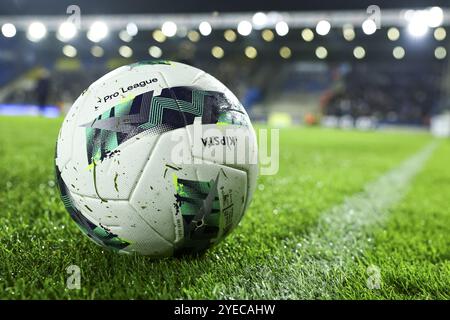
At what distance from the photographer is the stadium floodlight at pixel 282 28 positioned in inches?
1096

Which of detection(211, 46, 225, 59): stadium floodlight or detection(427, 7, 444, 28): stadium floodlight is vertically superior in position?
detection(427, 7, 444, 28): stadium floodlight

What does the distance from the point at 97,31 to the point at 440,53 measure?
24122 mm

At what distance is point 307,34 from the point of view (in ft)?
95.8

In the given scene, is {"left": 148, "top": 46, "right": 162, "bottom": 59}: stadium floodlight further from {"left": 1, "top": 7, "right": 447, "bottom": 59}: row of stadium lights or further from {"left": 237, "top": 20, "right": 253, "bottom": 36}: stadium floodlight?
{"left": 237, "top": 20, "right": 253, "bottom": 36}: stadium floodlight

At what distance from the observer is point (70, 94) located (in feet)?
122

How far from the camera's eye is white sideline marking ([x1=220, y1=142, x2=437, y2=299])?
1.61 m

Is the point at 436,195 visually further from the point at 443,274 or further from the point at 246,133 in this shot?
the point at 246,133

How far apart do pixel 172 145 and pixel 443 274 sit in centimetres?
125

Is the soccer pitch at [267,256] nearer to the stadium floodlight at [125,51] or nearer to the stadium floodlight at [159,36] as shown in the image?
the stadium floodlight at [159,36]

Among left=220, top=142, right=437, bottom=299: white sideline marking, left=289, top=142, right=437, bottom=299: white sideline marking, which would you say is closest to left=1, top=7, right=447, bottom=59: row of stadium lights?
left=289, top=142, right=437, bottom=299: white sideline marking

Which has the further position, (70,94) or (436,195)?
(70,94)

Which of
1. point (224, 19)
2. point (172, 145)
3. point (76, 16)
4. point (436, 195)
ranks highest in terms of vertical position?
point (224, 19)
